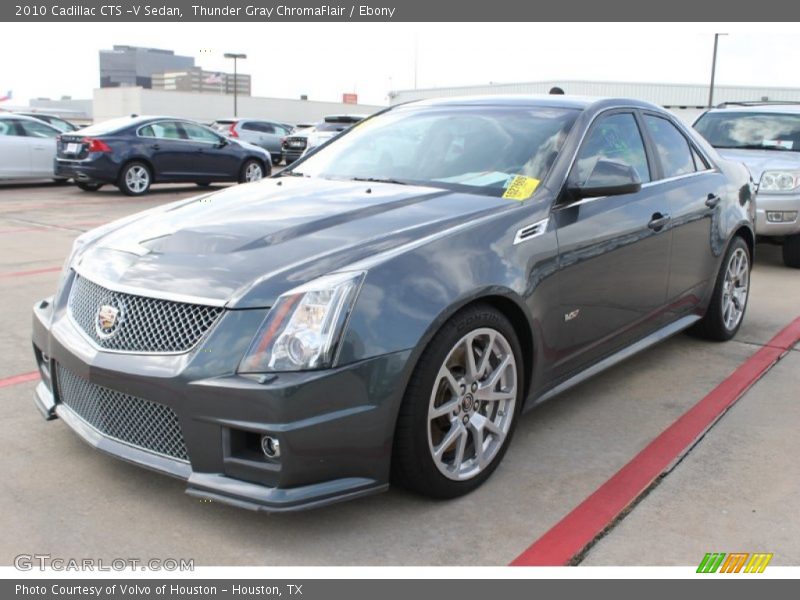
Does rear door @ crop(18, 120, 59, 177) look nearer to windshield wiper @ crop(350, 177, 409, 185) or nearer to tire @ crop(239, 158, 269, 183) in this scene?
tire @ crop(239, 158, 269, 183)

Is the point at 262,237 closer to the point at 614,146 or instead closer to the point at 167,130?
the point at 614,146

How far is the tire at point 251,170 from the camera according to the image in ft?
53.3

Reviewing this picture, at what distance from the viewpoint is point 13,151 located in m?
15.6

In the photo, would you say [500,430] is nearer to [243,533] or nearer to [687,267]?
[243,533]

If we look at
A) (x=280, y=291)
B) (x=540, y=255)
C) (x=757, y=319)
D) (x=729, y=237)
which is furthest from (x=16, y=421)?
(x=757, y=319)

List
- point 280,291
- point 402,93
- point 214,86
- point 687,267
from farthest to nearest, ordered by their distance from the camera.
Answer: point 402,93
point 214,86
point 687,267
point 280,291

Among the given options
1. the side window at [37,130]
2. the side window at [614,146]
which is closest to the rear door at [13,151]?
the side window at [37,130]

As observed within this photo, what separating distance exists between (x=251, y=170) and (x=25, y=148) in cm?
437

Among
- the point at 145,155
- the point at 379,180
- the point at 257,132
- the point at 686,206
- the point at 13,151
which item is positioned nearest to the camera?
the point at 379,180

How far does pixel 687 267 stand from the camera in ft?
15.6

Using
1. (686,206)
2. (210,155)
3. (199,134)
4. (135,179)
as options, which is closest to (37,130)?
(135,179)

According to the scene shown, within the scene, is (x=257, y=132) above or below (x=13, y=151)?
above
